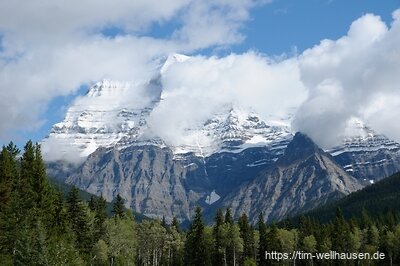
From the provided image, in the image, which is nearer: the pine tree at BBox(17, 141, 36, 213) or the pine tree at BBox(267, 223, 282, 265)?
the pine tree at BBox(17, 141, 36, 213)

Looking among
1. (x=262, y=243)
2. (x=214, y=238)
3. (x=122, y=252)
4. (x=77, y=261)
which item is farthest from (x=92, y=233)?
(x=77, y=261)

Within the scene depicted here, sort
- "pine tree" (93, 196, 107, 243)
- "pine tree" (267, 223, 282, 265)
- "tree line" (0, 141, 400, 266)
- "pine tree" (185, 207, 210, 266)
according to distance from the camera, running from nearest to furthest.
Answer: "tree line" (0, 141, 400, 266) < "pine tree" (185, 207, 210, 266) < "pine tree" (93, 196, 107, 243) < "pine tree" (267, 223, 282, 265)

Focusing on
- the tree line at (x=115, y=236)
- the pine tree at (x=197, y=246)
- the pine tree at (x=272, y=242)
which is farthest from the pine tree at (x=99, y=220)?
the pine tree at (x=272, y=242)

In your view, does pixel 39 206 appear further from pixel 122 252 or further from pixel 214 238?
pixel 214 238

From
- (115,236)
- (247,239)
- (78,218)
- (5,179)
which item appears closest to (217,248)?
(247,239)

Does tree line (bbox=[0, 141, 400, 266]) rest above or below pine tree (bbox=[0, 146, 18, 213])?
below

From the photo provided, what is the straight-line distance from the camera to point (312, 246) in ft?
484

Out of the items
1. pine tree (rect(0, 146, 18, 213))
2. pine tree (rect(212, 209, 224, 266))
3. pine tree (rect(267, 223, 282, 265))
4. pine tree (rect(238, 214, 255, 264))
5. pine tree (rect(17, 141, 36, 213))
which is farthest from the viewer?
pine tree (rect(238, 214, 255, 264))

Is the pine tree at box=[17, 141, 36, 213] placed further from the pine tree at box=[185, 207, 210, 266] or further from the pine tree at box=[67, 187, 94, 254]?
Answer: the pine tree at box=[185, 207, 210, 266]

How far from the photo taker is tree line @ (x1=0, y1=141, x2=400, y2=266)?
73938 mm

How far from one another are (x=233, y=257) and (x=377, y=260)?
39.7 m

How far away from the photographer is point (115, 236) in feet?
401

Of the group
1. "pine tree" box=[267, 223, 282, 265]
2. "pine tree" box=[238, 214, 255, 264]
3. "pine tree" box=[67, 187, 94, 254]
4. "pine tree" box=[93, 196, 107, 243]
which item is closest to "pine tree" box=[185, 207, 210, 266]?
"pine tree" box=[267, 223, 282, 265]

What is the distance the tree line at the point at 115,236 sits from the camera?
7394 cm
